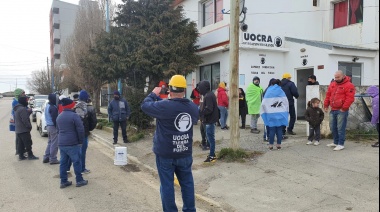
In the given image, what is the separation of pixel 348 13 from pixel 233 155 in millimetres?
11437

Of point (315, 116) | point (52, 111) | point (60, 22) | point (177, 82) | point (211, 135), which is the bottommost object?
point (211, 135)

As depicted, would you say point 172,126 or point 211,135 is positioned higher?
point 172,126

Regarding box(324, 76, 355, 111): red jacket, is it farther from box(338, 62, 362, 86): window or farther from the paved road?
box(338, 62, 362, 86): window

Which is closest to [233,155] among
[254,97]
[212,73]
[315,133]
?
[315,133]

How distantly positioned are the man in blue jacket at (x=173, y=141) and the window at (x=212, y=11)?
11.0 m

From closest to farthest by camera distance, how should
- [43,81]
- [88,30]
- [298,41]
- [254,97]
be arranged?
[254,97] → [298,41] → [88,30] → [43,81]

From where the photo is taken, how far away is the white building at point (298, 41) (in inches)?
514

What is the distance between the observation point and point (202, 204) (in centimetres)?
520

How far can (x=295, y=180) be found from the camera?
572 cm

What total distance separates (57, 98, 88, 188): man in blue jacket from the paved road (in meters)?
0.34

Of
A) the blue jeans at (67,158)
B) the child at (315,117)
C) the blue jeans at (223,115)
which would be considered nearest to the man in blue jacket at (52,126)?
the blue jeans at (67,158)

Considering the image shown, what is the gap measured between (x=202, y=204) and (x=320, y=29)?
42.7 ft

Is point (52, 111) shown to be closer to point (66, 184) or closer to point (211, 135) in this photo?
point (66, 184)

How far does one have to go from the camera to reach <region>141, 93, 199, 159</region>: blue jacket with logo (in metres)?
3.95
